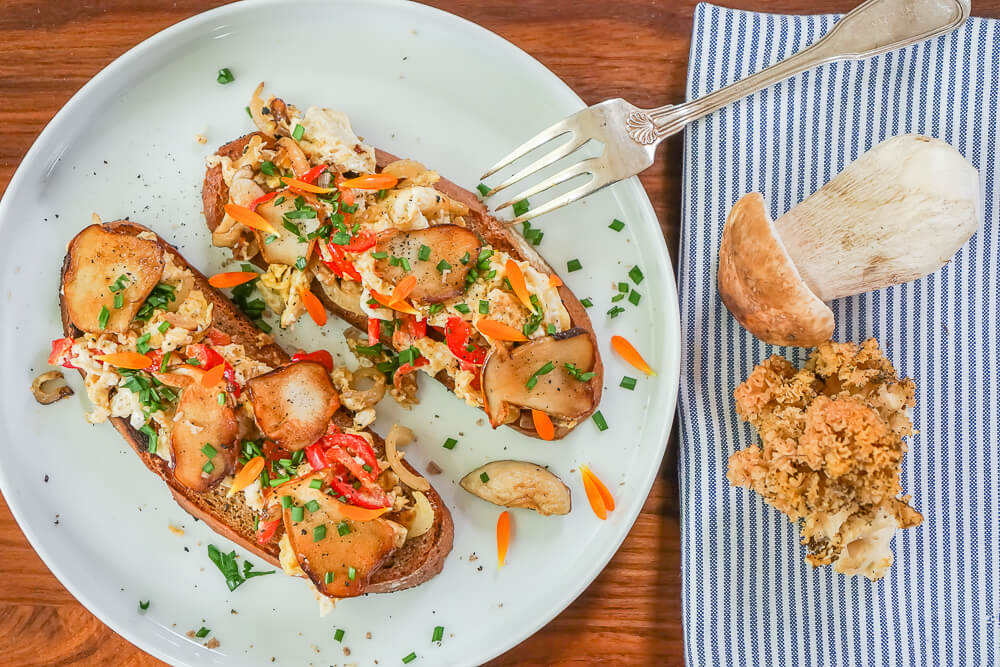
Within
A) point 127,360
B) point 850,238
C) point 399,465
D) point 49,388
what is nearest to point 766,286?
point 850,238

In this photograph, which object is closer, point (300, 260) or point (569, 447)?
point (300, 260)

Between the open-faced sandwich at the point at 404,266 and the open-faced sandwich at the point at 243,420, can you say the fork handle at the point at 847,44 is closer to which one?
the open-faced sandwich at the point at 404,266

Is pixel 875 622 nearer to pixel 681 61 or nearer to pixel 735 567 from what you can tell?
pixel 735 567

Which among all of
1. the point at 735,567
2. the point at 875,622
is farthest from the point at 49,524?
the point at 875,622

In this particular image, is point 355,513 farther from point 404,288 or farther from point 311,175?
point 311,175

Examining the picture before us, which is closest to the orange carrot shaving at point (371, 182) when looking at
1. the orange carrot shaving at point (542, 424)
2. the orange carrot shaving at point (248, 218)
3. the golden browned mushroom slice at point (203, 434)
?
the orange carrot shaving at point (248, 218)
